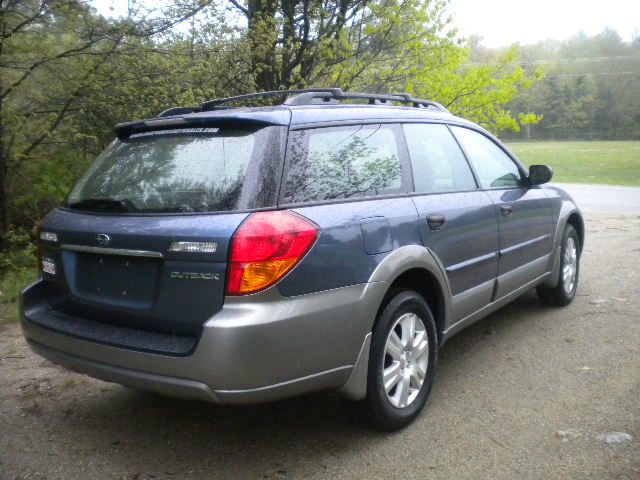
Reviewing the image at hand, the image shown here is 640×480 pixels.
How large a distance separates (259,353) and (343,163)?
3.72ft

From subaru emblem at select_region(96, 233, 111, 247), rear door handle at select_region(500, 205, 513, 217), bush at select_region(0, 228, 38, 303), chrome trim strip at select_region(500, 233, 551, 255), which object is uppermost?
subaru emblem at select_region(96, 233, 111, 247)

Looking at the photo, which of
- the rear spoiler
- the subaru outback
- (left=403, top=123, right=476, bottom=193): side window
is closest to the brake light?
the subaru outback

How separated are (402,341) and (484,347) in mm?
1563

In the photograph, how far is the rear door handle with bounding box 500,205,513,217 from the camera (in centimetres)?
439

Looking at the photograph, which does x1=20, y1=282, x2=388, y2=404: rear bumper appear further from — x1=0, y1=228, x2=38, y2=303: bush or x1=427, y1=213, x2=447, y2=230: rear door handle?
x1=0, y1=228, x2=38, y2=303: bush

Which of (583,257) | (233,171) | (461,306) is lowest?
(583,257)

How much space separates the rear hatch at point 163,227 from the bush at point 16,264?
343 cm

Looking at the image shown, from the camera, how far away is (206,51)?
7.62m

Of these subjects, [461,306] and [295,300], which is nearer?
[295,300]

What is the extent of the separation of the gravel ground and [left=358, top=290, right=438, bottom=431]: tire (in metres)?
0.12

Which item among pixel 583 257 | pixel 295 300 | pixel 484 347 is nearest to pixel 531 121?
pixel 583 257

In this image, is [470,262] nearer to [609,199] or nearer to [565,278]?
[565,278]

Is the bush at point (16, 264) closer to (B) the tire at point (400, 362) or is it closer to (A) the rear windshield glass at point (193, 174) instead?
(A) the rear windshield glass at point (193, 174)

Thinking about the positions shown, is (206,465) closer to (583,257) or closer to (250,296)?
(250,296)
